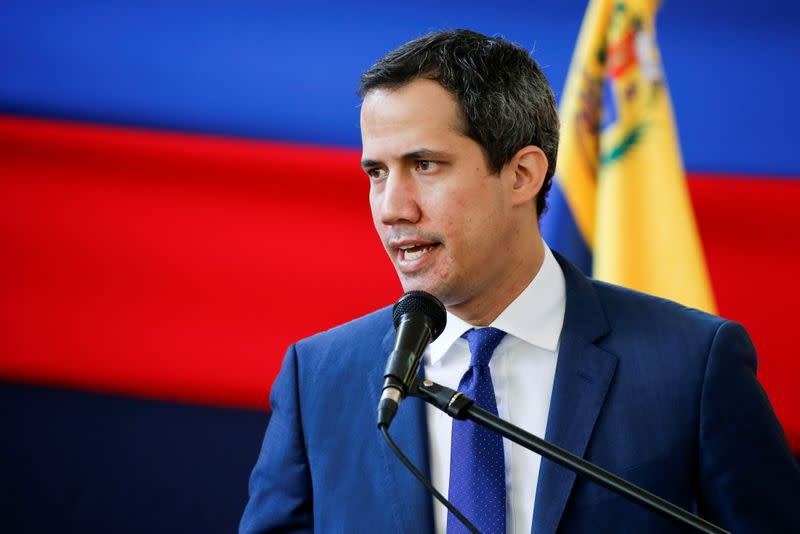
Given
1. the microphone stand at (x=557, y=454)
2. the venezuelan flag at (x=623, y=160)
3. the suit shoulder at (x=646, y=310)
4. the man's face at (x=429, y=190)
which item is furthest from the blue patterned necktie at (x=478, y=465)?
the venezuelan flag at (x=623, y=160)

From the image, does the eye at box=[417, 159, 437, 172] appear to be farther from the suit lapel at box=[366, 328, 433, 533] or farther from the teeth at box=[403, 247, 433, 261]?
the suit lapel at box=[366, 328, 433, 533]

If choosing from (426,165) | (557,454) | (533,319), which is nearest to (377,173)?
(426,165)

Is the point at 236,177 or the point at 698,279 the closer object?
the point at 698,279

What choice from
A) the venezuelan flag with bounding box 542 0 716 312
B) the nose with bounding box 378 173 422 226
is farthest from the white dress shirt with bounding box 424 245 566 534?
the venezuelan flag with bounding box 542 0 716 312

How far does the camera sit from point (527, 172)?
160 cm

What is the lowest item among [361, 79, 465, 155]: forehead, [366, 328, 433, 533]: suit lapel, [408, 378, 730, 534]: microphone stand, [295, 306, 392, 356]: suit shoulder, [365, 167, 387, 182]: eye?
[366, 328, 433, 533]: suit lapel

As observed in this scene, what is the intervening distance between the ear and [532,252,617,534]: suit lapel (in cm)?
17

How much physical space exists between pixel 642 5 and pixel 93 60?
58.5 inches

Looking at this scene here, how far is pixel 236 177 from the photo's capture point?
2695 millimetres

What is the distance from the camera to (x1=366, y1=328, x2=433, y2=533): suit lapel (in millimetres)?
1438

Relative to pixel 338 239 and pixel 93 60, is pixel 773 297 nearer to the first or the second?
pixel 338 239

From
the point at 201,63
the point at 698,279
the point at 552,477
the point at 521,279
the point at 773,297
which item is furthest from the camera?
the point at 201,63

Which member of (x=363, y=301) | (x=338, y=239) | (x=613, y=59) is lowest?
(x=363, y=301)

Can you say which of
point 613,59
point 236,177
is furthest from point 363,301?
point 613,59
